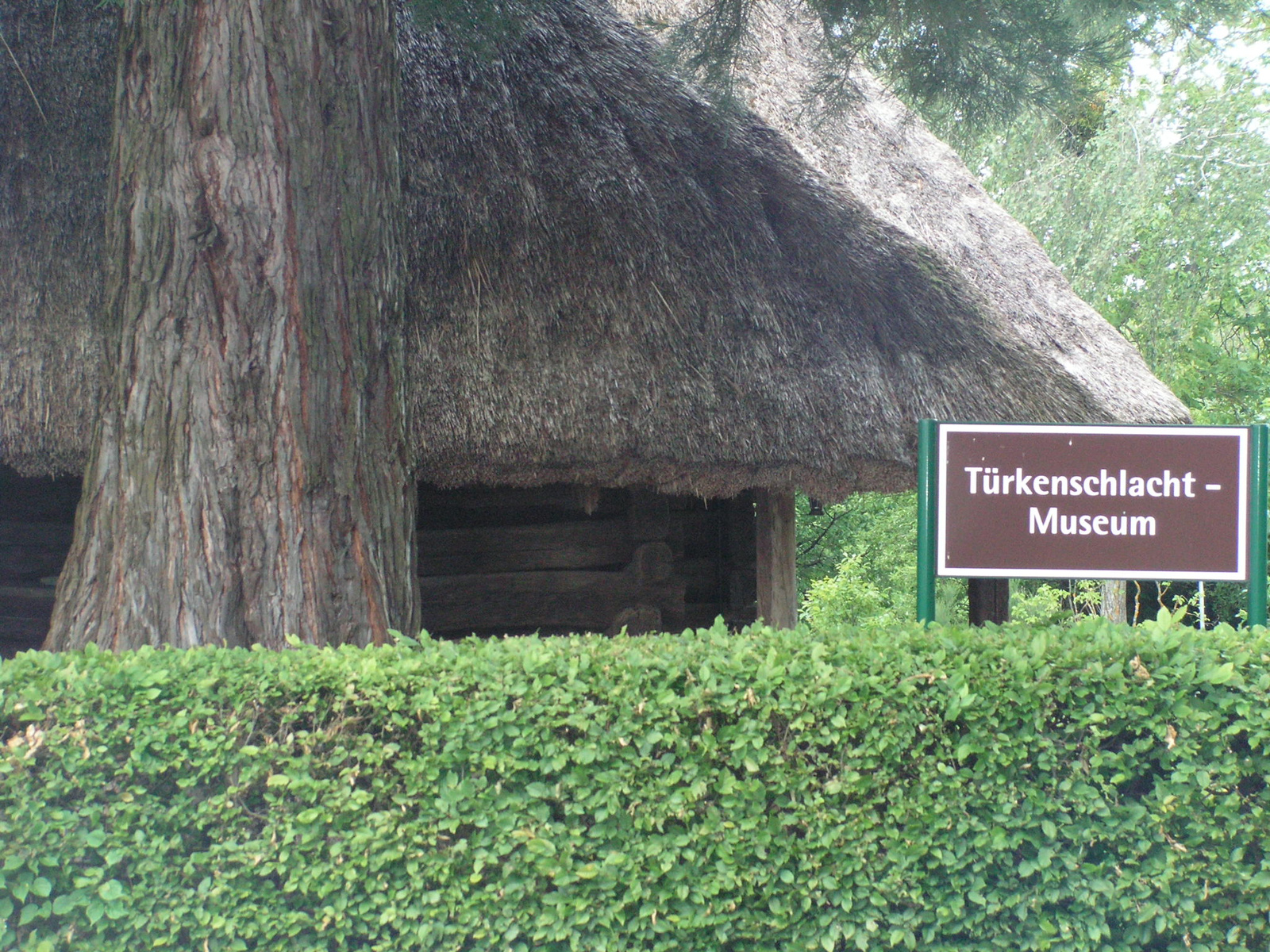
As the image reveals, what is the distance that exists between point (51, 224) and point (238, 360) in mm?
2287

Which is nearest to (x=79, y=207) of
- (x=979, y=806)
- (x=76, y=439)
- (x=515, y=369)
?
(x=76, y=439)

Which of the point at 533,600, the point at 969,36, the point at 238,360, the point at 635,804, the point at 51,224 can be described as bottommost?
the point at 635,804

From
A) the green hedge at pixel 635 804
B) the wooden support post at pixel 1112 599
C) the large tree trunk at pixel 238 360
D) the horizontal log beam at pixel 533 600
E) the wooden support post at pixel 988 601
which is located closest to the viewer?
the green hedge at pixel 635 804

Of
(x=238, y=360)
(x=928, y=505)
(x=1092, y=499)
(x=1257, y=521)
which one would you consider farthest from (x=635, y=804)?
(x=1257, y=521)

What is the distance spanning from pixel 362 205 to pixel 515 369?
131cm

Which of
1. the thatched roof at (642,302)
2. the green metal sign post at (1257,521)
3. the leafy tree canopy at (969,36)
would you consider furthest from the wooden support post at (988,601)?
the green metal sign post at (1257,521)

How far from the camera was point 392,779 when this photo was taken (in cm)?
235

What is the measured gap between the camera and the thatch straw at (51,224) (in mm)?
4414

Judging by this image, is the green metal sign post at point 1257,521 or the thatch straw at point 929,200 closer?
the green metal sign post at point 1257,521

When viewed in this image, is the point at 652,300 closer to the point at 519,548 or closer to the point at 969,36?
the point at 969,36

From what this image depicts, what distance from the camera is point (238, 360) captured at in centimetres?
307

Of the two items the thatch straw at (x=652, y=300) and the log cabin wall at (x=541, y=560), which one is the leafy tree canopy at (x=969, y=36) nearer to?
the thatch straw at (x=652, y=300)

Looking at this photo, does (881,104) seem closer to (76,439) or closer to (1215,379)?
(76,439)

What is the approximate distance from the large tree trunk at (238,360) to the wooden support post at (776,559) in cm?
323
